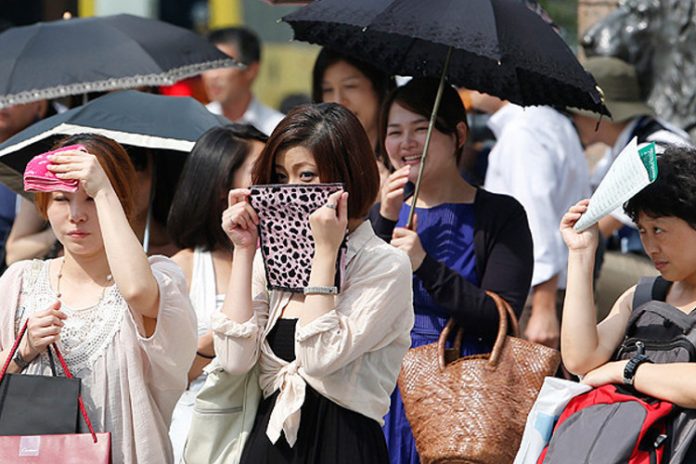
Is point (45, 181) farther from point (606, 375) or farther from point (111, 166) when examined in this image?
point (606, 375)

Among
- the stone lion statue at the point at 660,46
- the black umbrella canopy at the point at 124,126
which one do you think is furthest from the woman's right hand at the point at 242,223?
the stone lion statue at the point at 660,46

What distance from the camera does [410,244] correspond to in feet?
15.6

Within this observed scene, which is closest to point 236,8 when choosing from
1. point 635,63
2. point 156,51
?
point 635,63

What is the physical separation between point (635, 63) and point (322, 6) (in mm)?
3600

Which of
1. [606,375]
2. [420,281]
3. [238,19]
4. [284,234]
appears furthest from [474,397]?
[238,19]

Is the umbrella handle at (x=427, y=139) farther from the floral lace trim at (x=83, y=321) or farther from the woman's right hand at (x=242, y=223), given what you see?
the floral lace trim at (x=83, y=321)

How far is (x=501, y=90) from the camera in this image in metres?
5.30

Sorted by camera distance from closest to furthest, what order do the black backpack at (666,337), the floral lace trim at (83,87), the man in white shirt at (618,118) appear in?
the black backpack at (666,337) < the floral lace trim at (83,87) < the man in white shirt at (618,118)

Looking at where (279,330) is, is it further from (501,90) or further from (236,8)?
(236,8)

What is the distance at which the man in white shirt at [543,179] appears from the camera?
6.37 meters

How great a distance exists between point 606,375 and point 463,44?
132 cm

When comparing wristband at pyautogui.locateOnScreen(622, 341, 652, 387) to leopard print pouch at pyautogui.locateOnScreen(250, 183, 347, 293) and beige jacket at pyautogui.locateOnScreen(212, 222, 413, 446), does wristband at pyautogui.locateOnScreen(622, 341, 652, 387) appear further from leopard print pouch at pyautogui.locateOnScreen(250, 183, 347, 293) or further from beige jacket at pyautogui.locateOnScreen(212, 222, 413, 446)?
leopard print pouch at pyautogui.locateOnScreen(250, 183, 347, 293)

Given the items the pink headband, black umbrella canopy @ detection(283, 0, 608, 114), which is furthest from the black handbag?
black umbrella canopy @ detection(283, 0, 608, 114)

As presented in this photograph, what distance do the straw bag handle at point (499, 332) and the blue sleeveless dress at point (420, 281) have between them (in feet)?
0.21
